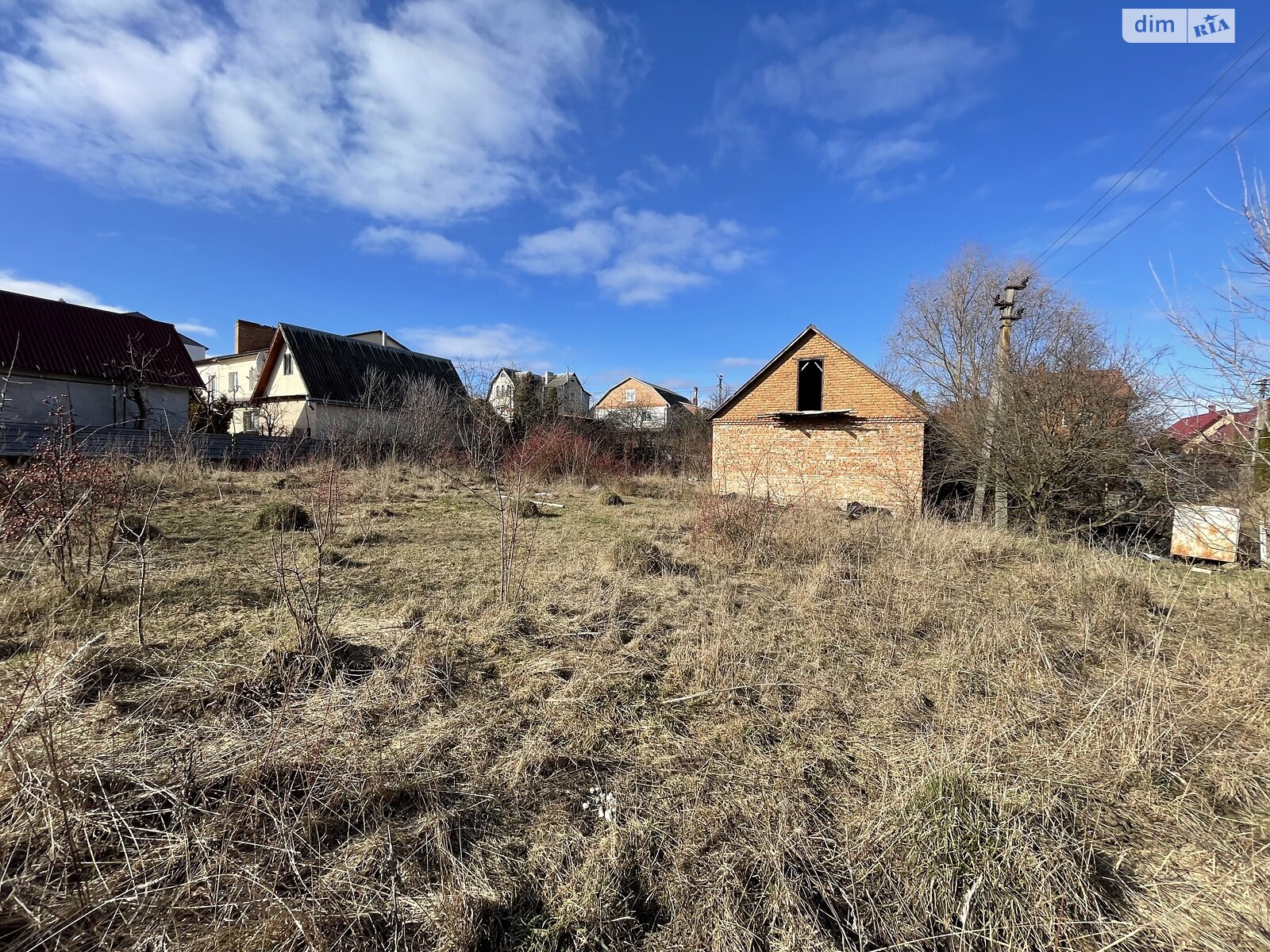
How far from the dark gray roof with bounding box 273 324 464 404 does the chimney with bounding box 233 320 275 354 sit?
11384 mm

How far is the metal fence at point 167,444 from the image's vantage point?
505 inches

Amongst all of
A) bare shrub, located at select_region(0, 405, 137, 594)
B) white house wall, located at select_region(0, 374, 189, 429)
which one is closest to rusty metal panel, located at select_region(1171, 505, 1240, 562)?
bare shrub, located at select_region(0, 405, 137, 594)

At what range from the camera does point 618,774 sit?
286cm

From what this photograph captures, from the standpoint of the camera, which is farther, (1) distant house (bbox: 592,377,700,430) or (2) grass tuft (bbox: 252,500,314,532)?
(1) distant house (bbox: 592,377,700,430)

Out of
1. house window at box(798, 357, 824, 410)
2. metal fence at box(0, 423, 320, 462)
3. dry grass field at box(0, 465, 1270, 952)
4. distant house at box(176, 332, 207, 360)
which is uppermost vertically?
distant house at box(176, 332, 207, 360)

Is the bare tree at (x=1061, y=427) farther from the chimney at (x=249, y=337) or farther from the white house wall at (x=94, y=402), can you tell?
the chimney at (x=249, y=337)

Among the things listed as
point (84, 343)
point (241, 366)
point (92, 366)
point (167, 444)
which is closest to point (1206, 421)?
point (167, 444)

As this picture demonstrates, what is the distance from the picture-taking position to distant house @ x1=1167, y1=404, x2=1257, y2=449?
14.2 feet

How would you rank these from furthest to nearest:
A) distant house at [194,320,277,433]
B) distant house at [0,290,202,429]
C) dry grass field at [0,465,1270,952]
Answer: distant house at [194,320,277,433]
distant house at [0,290,202,429]
dry grass field at [0,465,1270,952]

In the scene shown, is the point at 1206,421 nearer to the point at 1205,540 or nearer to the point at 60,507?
the point at 1205,540

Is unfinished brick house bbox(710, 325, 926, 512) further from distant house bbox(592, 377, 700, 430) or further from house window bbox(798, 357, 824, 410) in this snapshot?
distant house bbox(592, 377, 700, 430)

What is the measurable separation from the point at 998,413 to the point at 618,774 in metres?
11.8

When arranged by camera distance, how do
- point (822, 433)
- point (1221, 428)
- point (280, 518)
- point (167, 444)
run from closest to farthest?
point (1221, 428) → point (280, 518) → point (167, 444) → point (822, 433)

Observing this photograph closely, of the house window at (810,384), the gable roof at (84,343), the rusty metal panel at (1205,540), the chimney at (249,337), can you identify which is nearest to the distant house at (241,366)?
the chimney at (249,337)
